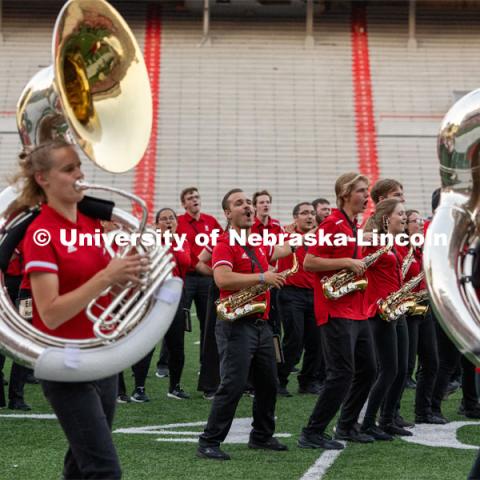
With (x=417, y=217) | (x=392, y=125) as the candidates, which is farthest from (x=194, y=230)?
(x=392, y=125)

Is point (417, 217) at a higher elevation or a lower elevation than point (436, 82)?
lower

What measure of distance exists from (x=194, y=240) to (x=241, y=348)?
3695 millimetres

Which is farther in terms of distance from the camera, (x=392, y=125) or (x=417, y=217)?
(x=392, y=125)

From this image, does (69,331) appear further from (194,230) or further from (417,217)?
(194,230)

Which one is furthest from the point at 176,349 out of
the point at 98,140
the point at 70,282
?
the point at 70,282

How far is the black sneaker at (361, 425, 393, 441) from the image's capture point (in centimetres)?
617

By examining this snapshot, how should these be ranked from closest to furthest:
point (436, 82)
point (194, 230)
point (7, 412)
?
point (7, 412) < point (194, 230) < point (436, 82)

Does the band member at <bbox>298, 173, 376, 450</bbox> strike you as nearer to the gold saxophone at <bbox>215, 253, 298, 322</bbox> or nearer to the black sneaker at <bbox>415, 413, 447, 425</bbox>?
the gold saxophone at <bbox>215, 253, 298, 322</bbox>

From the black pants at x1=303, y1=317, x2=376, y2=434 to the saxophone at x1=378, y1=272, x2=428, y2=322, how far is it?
284mm

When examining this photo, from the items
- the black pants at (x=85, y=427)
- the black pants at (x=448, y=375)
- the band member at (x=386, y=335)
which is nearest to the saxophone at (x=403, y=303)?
the band member at (x=386, y=335)

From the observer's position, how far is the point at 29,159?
3.62 m

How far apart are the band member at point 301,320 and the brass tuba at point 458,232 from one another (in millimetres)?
4927

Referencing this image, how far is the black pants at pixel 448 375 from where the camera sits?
6.96m

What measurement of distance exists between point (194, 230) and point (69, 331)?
5674mm
